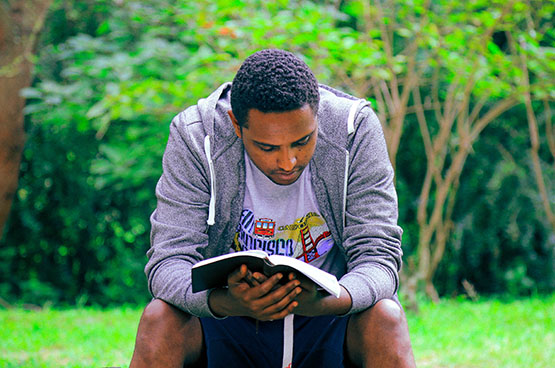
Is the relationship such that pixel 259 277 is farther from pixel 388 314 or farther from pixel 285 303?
pixel 388 314

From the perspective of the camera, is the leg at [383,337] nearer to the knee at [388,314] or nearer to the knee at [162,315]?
the knee at [388,314]

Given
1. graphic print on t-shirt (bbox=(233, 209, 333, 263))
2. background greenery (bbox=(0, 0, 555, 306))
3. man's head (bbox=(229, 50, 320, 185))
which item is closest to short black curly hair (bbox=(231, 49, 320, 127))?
man's head (bbox=(229, 50, 320, 185))

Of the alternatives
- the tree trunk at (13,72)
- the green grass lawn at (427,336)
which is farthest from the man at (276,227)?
the tree trunk at (13,72)

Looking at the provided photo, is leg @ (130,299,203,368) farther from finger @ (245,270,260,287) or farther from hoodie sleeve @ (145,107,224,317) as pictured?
finger @ (245,270,260,287)

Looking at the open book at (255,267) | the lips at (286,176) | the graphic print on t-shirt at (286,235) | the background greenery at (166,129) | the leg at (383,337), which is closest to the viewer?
the open book at (255,267)

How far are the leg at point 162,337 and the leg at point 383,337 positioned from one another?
511 mm

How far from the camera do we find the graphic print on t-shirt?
2.24 m

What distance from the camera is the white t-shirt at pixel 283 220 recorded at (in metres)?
2.24

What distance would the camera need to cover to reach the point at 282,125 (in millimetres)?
2004

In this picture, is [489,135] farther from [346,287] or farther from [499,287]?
[346,287]

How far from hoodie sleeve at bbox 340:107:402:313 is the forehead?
10.3 inches

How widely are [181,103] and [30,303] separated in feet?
10.1

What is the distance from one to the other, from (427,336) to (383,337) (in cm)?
221

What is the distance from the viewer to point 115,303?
6.41m
